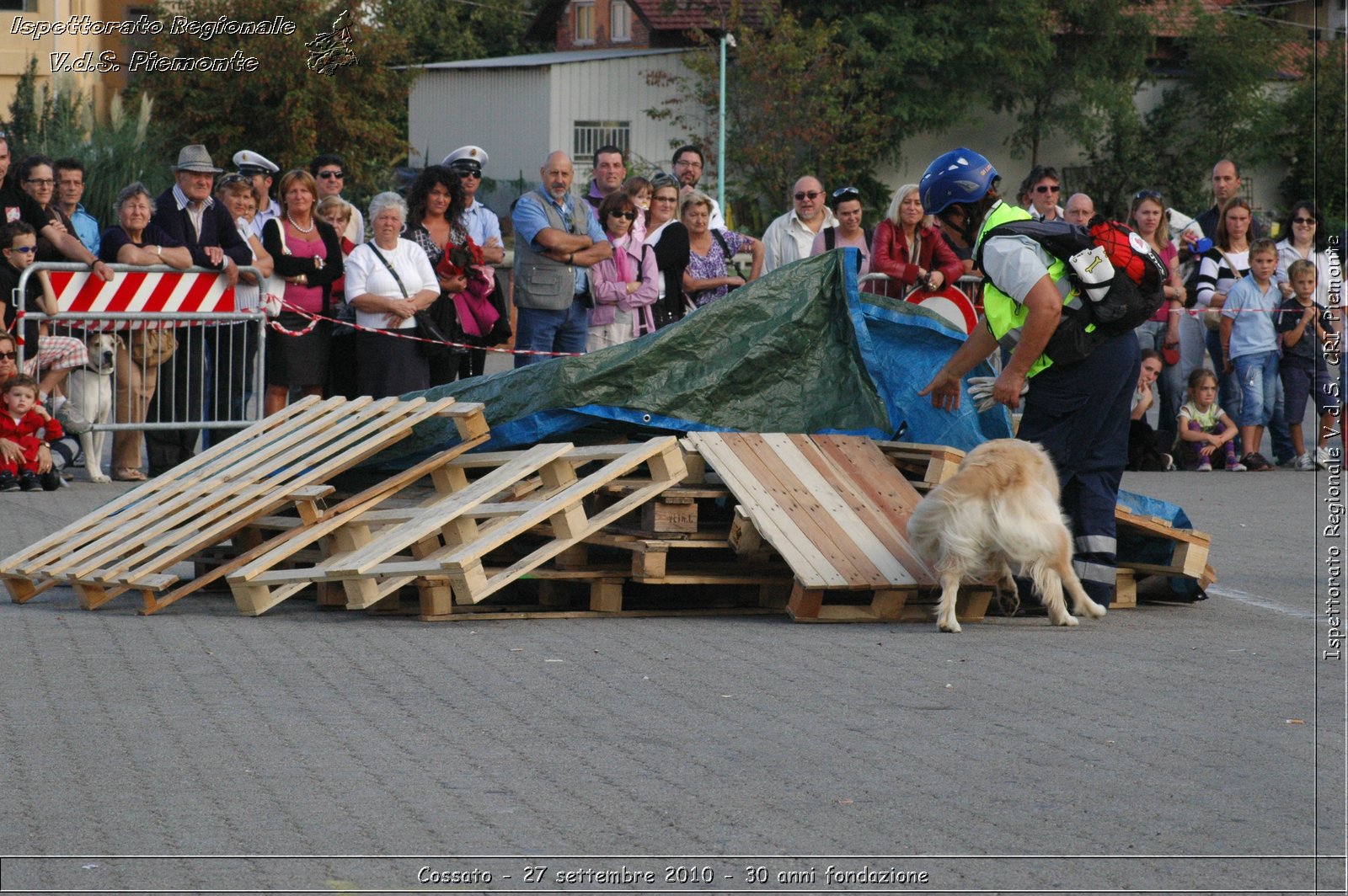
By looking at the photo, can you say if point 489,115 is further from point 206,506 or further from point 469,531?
point 469,531

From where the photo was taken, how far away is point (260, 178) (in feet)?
45.8

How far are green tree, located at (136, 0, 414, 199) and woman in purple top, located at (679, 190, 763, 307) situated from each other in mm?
20011

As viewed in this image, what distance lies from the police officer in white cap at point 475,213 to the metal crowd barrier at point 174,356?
1.71 metres

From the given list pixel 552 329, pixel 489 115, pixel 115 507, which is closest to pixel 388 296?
pixel 552 329

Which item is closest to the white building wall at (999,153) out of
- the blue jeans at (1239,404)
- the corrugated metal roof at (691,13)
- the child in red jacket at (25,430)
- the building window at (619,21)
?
the corrugated metal roof at (691,13)

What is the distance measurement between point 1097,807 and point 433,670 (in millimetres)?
2835

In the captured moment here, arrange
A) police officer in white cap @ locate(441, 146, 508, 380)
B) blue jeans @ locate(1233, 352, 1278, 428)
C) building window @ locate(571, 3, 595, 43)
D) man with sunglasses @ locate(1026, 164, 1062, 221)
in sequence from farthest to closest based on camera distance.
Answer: building window @ locate(571, 3, 595, 43), blue jeans @ locate(1233, 352, 1278, 428), man with sunglasses @ locate(1026, 164, 1062, 221), police officer in white cap @ locate(441, 146, 508, 380)

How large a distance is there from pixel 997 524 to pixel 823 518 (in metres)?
0.98

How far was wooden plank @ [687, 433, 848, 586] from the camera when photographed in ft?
24.8

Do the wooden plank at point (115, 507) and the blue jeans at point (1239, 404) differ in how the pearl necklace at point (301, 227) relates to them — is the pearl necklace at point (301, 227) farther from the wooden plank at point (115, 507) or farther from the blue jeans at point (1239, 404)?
the blue jeans at point (1239, 404)

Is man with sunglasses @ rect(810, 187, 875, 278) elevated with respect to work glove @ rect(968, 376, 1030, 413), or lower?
elevated

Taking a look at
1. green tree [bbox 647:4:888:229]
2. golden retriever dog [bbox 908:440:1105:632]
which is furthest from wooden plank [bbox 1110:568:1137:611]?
green tree [bbox 647:4:888:229]

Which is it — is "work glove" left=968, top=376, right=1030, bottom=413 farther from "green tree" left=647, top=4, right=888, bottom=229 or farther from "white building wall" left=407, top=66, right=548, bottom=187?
"white building wall" left=407, top=66, right=548, bottom=187

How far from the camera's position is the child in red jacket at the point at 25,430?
1177 centimetres
